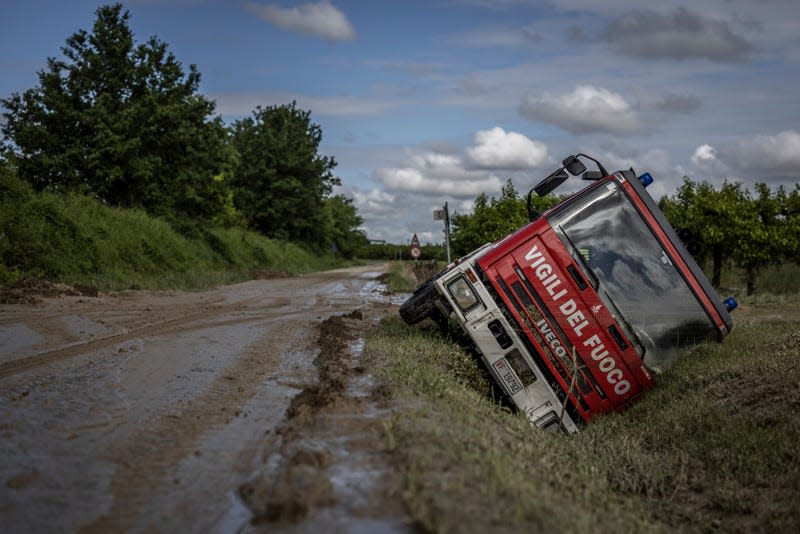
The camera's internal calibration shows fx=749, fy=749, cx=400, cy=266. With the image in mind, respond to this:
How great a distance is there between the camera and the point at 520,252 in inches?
337

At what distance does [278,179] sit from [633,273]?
170 ft

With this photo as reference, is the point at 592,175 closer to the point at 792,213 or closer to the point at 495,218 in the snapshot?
the point at 792,213

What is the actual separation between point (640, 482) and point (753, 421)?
1.58m

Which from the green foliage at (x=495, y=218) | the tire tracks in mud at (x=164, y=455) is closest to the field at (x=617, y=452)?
the tire tracks in mud at (x=164, y=455)

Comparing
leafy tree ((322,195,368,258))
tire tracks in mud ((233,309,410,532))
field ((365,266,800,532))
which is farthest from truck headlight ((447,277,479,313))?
leafy tree ((322,195,368,258))

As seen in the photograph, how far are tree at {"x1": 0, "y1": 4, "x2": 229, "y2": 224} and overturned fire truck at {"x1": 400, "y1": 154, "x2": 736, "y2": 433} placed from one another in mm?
24462

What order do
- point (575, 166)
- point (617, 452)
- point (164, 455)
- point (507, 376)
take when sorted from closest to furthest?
point (164, 455), point (617, 452), point (507, 376), point (575, 166)

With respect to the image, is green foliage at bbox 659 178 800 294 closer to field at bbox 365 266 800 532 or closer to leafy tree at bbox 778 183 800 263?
leafy tree at bbox 778 183 800 263

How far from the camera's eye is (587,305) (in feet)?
27.1

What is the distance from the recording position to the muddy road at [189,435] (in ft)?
12.0

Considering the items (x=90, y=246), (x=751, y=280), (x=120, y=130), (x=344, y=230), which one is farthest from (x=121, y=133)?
(x=344, y=230)

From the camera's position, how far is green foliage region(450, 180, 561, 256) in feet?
132

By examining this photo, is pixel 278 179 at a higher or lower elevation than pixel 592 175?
higher

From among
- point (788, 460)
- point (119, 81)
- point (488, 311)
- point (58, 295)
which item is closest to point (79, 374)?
point (488, 311)
